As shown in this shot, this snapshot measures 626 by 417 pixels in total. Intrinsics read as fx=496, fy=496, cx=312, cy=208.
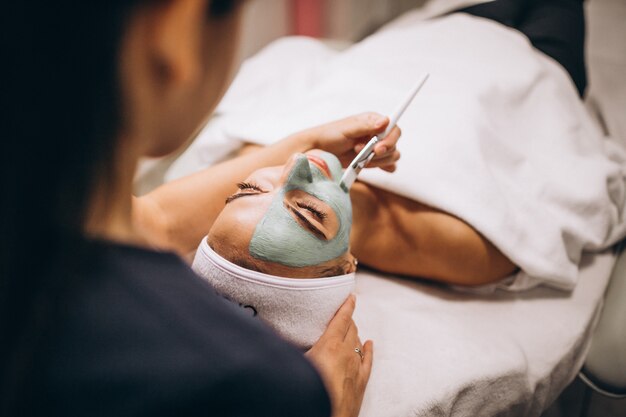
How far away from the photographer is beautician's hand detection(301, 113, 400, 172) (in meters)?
0.90

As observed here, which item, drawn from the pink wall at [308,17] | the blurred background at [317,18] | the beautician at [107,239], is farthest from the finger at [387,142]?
the pink wall at [308,17]

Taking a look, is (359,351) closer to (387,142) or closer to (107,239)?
(387,142)

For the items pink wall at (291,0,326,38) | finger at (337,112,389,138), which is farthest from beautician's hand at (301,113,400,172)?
pink wall at (291,0,326,38)

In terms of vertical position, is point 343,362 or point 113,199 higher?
point 113,199

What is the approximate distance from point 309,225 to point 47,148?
424mm

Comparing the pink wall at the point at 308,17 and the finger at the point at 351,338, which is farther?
the pink wall at the point at 308,17

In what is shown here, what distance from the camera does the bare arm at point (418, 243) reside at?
3.28 feet

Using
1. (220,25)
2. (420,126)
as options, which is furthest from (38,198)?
(420,126)


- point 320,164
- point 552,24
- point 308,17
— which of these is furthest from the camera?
point 308,17

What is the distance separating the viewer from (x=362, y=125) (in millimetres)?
926

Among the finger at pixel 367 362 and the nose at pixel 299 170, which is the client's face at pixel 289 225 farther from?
the finger at pixel 367 362

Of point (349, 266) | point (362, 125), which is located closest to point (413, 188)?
point (362, 125)

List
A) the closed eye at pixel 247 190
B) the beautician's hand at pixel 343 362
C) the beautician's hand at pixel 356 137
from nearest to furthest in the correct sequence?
the beautician's hand at pixel 343 362 → the closed eye at pixel 247 190 → the beautician's hand at pixel 356 137

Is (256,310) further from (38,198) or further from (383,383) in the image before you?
(38,198)
